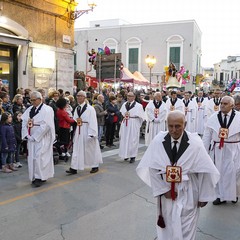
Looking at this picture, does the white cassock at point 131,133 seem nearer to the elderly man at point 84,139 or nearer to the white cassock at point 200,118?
the elderly man at point 84,139

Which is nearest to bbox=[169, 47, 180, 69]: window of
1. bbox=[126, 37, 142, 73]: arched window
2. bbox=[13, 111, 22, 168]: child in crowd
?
bbox=[126, 37, 142, 73]: arched window

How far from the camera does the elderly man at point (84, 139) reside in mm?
7645

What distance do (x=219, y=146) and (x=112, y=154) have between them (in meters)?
5.08

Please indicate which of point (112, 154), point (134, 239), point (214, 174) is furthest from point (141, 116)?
point (214, 174)

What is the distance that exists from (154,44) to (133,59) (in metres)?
2.97

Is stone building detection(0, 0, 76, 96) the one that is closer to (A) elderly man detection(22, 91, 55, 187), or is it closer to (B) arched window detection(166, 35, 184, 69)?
(A) elderly man detection(22, 91, 55, 187)

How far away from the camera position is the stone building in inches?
463

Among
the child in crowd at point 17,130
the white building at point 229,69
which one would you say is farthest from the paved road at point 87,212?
the white building at point 229,69

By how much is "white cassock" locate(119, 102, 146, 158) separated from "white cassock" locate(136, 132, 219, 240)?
5.70 meters

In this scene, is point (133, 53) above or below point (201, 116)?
above

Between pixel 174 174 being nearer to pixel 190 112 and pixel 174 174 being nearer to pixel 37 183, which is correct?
pixel 37 183

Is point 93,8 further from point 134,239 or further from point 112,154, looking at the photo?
point 134,239

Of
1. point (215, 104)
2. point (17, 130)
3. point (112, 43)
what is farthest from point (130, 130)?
point (112, 43)

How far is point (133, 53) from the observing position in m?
39.7
